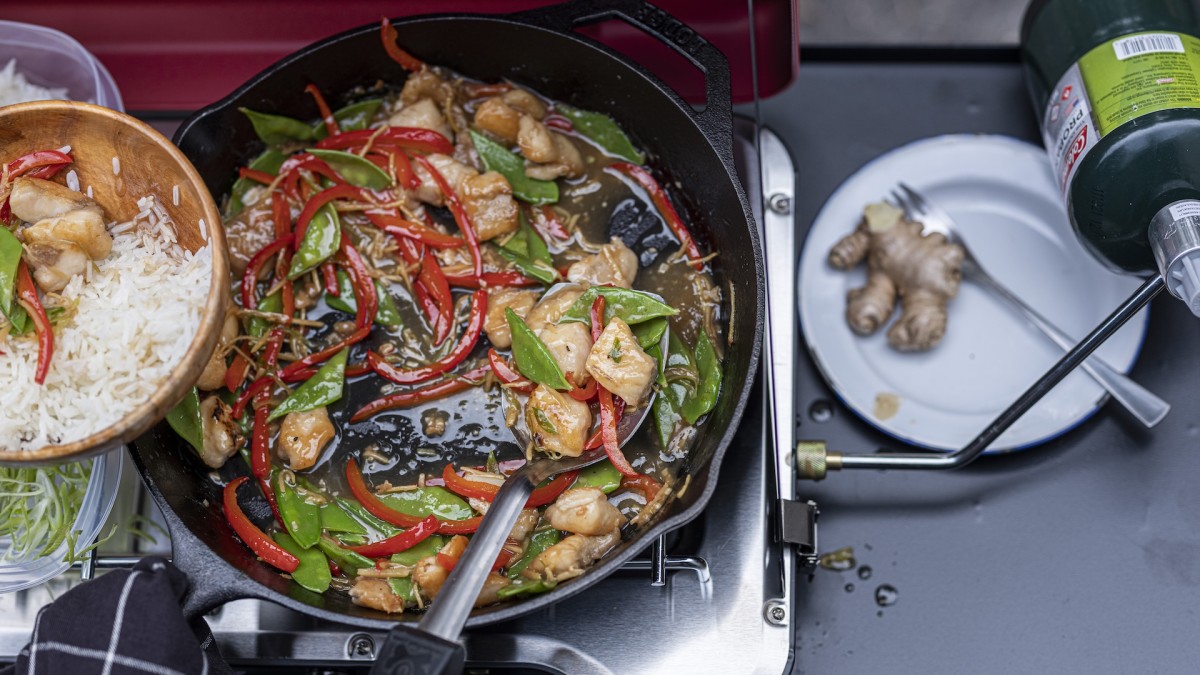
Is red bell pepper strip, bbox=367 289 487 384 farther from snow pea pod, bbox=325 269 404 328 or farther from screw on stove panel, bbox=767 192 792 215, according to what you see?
screw on stove panel, bbox=767 192 792 215

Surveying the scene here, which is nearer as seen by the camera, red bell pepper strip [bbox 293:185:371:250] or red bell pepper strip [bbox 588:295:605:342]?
red bell pepper strip [bbox 588:295:605:342]

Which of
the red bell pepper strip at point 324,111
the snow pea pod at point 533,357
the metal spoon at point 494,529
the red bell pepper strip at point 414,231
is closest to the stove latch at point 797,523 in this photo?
the metal spoon at point 494,529

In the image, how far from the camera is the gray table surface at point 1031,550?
71.6 inches

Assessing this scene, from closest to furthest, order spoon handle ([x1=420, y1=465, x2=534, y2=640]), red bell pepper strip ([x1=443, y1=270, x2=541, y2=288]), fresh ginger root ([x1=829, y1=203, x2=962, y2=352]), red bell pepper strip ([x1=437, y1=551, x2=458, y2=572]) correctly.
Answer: spoon handle ([x1=420, y1=465, x2=534, y2=640]), red bell pepper strip ([x1=437, y1=551, x2=458, y2=572]), red bell pepper strip ([x1=443, y1=270, x2=541, y2=288]), fresh ginger root ([x1=829, y1=203, x2=962, y2=352])

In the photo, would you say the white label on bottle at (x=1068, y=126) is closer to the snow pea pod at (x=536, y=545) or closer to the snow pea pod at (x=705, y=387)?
the snow pea pod at (x=705, y=387)

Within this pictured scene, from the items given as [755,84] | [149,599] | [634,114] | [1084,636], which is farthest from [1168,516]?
[149,599]

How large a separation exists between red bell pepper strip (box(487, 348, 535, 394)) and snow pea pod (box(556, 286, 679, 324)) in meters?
0.12

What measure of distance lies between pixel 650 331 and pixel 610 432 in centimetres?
20

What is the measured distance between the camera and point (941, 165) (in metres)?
2.02

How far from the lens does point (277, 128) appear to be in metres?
1.86

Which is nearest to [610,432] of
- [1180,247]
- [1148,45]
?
[1180,247]

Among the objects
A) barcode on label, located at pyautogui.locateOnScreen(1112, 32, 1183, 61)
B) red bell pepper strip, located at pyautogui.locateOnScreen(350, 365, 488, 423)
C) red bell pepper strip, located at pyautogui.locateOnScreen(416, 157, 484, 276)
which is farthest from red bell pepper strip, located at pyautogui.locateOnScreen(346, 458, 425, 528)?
barcode on label, located at pyautogui.locateOnScreen(1112, 32, 1183, 61)

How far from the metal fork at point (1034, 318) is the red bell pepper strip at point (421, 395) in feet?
3.05

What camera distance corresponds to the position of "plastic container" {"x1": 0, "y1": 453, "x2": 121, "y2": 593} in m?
1.68
